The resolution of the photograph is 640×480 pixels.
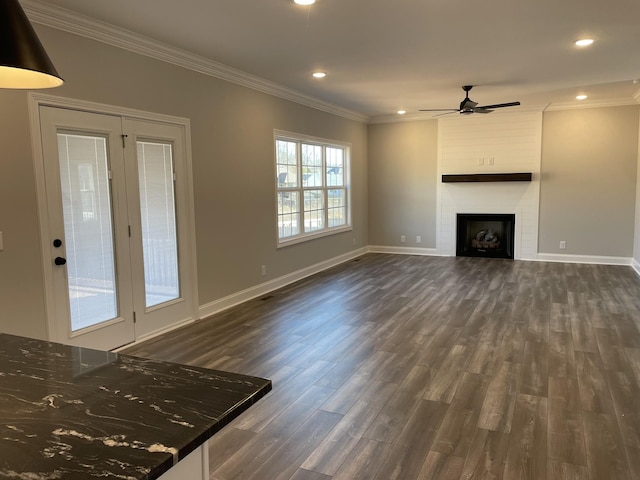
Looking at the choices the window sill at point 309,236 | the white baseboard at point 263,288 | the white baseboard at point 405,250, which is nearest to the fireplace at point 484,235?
the white baseboard at point 405,250

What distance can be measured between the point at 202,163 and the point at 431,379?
3.10m

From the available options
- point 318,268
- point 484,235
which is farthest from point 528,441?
point 484,235

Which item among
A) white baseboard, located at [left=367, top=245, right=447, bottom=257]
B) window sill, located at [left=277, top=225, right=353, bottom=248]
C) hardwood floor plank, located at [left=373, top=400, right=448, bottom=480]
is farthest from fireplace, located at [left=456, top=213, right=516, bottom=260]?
hardwood floor plank, located at [left=373, top=400, right=448, bottom=480]

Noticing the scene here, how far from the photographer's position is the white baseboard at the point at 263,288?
5.04 metres

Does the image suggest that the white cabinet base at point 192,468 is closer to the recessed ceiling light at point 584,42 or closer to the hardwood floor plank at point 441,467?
the hardwood floor plank at point 441,467

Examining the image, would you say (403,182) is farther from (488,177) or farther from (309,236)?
(309,236)

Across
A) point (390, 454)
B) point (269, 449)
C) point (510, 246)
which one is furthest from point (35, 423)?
point (510, 246)

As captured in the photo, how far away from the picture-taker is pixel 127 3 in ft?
10.5

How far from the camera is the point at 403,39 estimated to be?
13.2ft

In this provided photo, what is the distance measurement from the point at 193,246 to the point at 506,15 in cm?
348

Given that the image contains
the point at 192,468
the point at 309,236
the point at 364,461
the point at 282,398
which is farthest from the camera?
the point at 309,236

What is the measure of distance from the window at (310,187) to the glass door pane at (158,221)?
1991 millimetres

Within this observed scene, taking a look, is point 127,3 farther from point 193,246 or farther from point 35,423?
point 35,423

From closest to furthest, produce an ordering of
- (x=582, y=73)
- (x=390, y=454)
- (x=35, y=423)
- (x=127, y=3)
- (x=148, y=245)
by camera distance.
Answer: (x=35, y=423)
(x=390, y=454)
(x=127, y=3)
(x=148, y=245)
(x=582, y=73)
